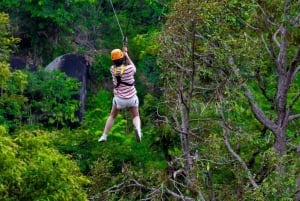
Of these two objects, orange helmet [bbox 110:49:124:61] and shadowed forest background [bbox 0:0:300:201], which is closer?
orange helmet [bbox 110:49:124:61]

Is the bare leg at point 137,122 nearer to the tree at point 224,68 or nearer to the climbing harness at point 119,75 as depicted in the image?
the climbing harness at point 119,75

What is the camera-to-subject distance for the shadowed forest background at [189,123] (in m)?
13.9

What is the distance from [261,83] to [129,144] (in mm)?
6014

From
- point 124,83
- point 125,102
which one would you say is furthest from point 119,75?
point 125,102

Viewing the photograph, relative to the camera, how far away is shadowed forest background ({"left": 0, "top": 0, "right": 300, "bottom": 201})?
1388cm

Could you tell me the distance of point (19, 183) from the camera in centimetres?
1295

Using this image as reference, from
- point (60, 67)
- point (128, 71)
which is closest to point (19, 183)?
point (128, 71)

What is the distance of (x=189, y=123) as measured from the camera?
60.0ft

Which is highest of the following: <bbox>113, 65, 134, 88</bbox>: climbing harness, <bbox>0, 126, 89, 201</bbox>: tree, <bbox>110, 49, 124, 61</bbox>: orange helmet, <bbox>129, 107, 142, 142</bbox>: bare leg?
<bbox>110, 49, 124, 61</bbox>: orange helmet

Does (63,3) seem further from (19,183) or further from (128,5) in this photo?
(19,183)

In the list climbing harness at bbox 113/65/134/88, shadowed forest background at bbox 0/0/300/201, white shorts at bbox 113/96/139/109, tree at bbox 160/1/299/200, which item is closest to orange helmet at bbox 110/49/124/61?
climbing harness at bbox 113/65/134/88

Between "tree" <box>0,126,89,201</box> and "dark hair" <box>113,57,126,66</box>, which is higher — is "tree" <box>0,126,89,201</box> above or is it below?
below

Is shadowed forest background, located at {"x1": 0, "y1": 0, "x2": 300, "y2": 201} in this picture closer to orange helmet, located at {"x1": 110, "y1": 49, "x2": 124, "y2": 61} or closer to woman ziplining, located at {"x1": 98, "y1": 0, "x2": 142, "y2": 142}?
woman ziplining, located at {"x1": 98, "y1": 0, "x2": 142, "y2": 142}

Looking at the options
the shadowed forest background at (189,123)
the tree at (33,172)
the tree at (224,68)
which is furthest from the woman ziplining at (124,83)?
the tree at (224,68)
